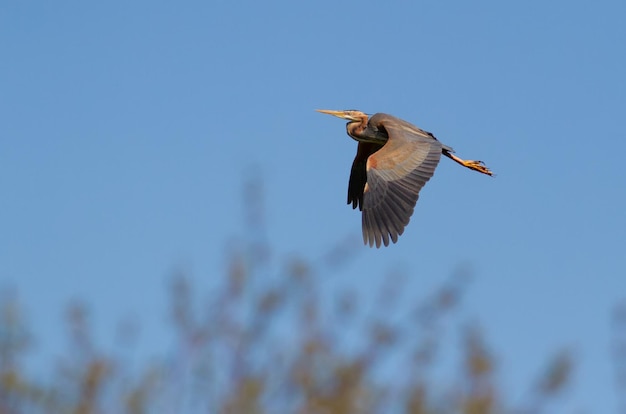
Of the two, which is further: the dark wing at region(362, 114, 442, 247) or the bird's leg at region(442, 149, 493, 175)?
the bird's leg at region(442, 149, 493, 175)

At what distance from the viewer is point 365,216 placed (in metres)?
10.4

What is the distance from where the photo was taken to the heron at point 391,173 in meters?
10.2

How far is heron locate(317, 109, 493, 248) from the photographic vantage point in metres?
10.2

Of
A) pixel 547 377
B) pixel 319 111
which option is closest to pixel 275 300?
pixel 547 377

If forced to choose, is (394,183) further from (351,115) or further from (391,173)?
(351,115)

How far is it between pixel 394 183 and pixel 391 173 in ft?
0.52

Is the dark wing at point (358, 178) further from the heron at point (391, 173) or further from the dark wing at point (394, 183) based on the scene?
the dark wing at point (394, 183)

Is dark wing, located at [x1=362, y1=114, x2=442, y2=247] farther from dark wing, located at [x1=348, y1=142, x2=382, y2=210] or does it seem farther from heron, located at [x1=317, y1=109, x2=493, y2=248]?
dark wing, located at [x1=348, y1=142, x2=382, y2=210]

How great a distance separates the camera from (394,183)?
10477 millimetres

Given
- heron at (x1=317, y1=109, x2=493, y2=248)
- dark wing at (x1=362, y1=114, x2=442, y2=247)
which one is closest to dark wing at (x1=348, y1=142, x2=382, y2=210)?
heron at (x1=317, y1=109, x2=493, y2=248)

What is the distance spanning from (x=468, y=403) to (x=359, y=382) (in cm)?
56

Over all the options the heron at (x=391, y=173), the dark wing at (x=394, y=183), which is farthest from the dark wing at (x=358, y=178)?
the dark wing at (x=394, y=183)

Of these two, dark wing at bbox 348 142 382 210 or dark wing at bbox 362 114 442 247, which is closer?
Answer: dark wing at bbox 362 114 442 247

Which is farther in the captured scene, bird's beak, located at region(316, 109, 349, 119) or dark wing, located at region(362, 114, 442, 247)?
bird's beak, located at region(316, 109, 349, 119)
